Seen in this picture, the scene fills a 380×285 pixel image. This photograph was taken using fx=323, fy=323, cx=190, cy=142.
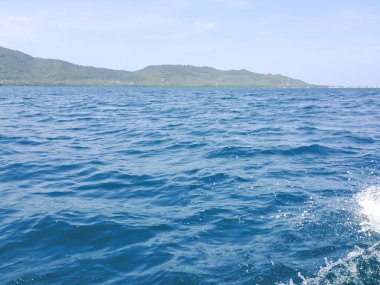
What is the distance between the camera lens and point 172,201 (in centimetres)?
941

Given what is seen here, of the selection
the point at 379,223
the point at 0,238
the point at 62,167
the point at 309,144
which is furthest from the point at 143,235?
the point at 309,144

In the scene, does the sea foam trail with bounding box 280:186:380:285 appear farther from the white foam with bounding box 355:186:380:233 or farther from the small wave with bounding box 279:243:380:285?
the white foam with bounding box 355:186:380:233

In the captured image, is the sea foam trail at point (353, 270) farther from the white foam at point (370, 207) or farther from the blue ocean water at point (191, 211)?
the white foam at point (370, 207)

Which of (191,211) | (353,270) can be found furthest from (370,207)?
(191,211)

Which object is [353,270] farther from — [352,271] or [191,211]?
[191,211]

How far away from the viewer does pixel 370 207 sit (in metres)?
8.56

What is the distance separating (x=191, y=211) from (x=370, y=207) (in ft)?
15.6

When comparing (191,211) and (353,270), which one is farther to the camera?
(191,211)

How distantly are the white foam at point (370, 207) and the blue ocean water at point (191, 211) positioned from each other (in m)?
0.04

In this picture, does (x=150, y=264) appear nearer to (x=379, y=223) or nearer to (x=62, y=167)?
(x=379, y=223)

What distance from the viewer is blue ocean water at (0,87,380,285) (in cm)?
599

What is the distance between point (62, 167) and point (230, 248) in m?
8.63

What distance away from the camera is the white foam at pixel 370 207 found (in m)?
7.55

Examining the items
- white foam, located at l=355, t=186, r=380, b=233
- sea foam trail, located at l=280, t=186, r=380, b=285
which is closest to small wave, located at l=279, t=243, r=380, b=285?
sea foam trail, located at l=280, t=186, r=380, b=285
